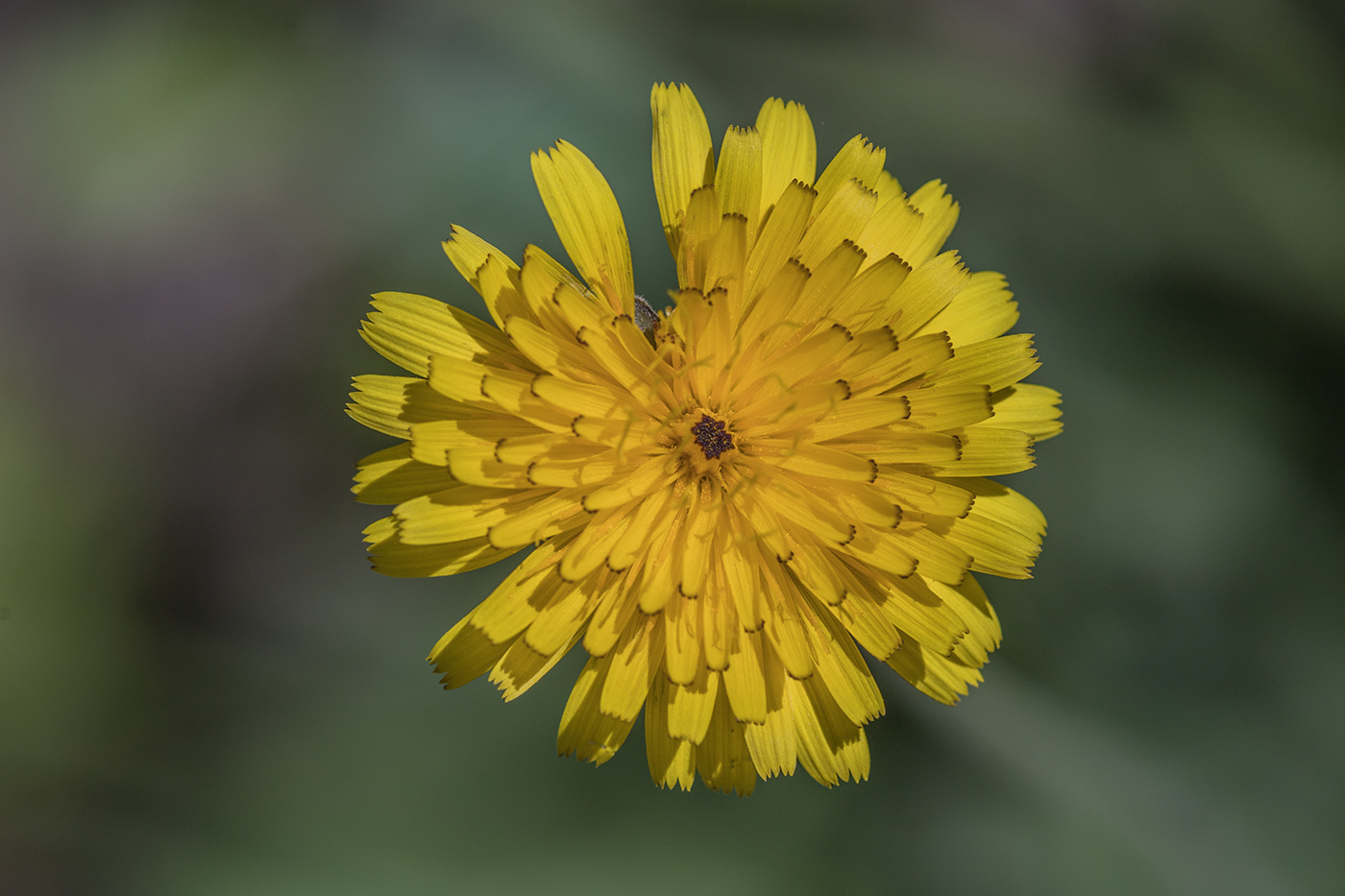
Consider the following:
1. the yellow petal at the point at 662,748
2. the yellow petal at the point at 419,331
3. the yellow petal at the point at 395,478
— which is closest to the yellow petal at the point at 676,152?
the yellow petal at the point at 419,331

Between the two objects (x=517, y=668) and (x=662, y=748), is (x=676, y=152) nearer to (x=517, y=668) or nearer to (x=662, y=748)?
(x=517, y=668)

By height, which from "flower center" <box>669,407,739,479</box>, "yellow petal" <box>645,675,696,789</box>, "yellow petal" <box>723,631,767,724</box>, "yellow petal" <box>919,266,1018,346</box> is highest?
"yellow petal" <box>919,266,1018,346</box>

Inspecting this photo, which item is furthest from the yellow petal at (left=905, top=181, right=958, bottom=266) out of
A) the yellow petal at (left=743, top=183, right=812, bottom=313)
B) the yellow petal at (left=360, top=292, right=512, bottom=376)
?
the yellow petal at (left=360, top=292, right=512, bottom=376)

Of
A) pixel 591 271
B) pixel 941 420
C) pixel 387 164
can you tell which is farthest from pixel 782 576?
pixel 387 164

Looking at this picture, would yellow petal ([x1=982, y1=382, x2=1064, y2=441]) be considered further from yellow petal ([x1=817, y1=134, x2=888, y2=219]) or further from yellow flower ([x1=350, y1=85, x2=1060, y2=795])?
yellow petal ([x1=817, y1=134, x2=888, y2=219])

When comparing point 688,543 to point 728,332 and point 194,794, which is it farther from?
point 194,794

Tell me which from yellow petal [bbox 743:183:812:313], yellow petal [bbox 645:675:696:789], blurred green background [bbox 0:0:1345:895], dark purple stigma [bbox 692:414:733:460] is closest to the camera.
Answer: yellow petal [bbox 743:183:812:313]

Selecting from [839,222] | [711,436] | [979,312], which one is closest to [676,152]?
[839,222]
